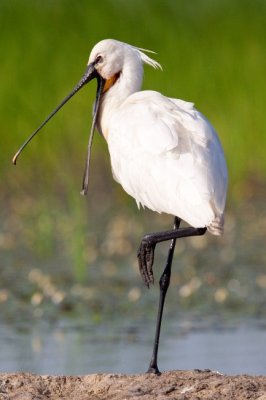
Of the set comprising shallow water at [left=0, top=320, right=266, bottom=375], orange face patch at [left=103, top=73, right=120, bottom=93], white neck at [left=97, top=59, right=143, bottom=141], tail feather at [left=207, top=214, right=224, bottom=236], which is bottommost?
tail feather at [left=207, top=214, right=224, bottom=236]

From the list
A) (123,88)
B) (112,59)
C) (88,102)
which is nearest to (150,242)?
(123,88)

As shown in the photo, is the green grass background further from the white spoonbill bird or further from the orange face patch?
the white spoonbill bird

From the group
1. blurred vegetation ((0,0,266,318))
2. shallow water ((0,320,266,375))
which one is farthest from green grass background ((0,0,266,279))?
shallow water ((0,320,266,375))

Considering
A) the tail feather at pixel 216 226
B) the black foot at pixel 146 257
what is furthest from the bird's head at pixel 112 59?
the tail feather at pixel 216 226

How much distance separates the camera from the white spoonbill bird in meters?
6.36

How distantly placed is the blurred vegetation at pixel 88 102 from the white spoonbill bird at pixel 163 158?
3.33 metres

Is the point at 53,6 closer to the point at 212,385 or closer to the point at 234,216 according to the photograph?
the point at 234,216

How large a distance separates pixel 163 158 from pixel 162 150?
4 centimetres

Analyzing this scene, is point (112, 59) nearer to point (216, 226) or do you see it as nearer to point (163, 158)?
point (163, 158)

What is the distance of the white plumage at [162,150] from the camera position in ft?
20.9

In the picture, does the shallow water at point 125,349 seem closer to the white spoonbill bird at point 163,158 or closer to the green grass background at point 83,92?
the white spoonbill bird at point 163,158

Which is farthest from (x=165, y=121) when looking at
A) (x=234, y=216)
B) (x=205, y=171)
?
(x=234, y=216)

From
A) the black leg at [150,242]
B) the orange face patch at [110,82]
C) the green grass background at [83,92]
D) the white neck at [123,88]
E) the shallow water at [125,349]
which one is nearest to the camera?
the black leg at [150,242]

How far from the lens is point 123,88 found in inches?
282
